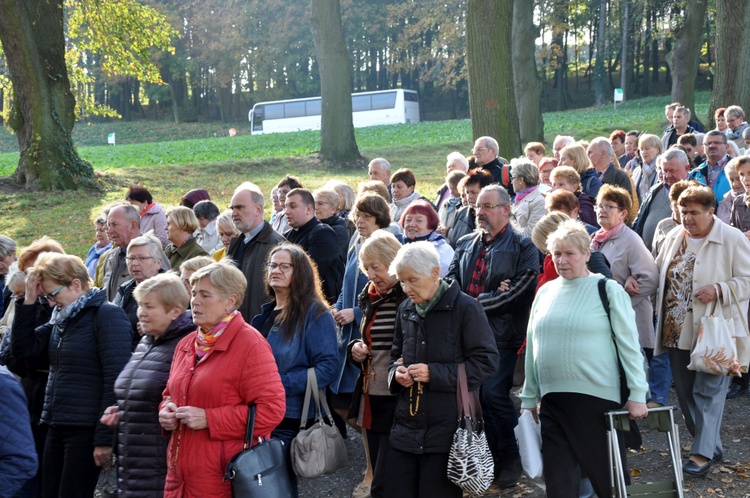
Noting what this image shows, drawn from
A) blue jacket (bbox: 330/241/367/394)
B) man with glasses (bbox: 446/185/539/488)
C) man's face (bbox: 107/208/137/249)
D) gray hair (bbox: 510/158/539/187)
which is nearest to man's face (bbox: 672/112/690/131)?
gray hair (bbox: 510/158/539/187)

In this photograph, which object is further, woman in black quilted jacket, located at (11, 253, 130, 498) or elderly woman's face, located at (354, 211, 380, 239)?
elderly woman's face, located at (354, 211, 380, 239)

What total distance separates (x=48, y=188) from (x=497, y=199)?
16.2 m

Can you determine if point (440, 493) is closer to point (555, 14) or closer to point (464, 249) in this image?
point (464, 249)

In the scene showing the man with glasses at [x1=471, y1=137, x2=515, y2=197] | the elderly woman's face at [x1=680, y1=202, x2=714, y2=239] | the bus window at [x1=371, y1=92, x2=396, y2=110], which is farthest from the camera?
the bus window at [x1=371, y1=92, x2=396, y2=110]

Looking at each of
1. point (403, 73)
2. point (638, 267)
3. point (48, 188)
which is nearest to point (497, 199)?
point (638, 267)

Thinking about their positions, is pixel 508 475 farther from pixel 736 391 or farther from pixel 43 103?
pixel 43 103

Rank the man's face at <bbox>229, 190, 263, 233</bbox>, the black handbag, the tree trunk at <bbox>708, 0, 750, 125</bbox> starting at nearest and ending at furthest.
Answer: the black handbag → the man's face at <bbox>229, 190, 263, 233</bbox> → the tree trunk at <bbox>708, 0, 750, 125</bbox>

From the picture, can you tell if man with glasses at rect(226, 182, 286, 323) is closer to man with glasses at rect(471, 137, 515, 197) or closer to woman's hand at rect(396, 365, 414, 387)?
woman's hand at rect(396, 365, 414, 387)

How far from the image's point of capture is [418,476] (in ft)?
16.4

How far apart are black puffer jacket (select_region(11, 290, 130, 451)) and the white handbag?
397 centimetres

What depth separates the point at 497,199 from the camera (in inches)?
250

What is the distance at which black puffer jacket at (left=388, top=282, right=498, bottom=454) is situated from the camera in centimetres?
491

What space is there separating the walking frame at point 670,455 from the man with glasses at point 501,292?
144cm

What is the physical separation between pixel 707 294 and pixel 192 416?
150 inches
